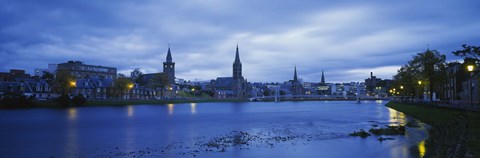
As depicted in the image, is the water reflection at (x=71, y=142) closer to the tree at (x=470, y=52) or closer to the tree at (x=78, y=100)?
the tree at (x=470, y=52)

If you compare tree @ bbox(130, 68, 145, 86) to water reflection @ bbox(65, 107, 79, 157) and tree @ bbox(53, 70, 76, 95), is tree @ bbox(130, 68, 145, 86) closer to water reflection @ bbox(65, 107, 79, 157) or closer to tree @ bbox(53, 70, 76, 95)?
tree @ bbox(53, 70, 76, 95)

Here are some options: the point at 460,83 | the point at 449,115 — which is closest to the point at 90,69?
the point at 460,83

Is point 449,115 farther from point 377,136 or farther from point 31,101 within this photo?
point 31,101

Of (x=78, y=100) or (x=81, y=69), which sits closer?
(x=78, y=100)

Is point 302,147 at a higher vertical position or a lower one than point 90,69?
lower

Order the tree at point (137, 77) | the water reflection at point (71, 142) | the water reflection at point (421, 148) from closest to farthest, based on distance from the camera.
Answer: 1. the water reflection at point (421, 148)
2. the water reflection at point (71, 142)
3. the tree at point (137, 77)

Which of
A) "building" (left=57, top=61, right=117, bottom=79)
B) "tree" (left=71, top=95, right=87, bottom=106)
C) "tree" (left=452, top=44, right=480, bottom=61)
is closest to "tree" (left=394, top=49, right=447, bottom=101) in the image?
"tree" (left=452, top=44, right=480, bottom=61)

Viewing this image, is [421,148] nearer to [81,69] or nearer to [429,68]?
[429,68]

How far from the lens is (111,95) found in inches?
4751

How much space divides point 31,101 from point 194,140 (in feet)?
240

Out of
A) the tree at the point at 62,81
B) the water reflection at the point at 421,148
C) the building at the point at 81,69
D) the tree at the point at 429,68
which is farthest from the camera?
the building at the point at 81,69

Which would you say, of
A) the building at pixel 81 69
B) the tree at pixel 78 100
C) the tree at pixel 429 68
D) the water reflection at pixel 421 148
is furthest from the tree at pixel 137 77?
the water reflection at pixel 421 148

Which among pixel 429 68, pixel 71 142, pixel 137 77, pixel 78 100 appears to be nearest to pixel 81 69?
pixel 137 77

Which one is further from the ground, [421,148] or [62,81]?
[62,81]
